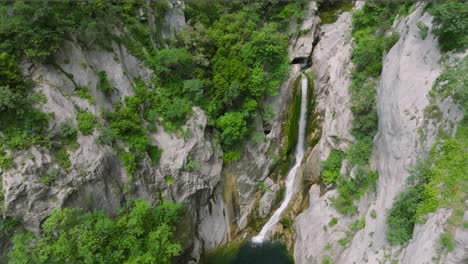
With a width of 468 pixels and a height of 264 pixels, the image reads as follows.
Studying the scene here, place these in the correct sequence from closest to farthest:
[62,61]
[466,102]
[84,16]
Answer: [466,102]
[62,61]
[84,16]

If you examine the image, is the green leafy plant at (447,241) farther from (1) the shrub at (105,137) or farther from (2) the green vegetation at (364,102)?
(1) the shrub at (105,137)

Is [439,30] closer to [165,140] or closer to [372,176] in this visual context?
[372,176]

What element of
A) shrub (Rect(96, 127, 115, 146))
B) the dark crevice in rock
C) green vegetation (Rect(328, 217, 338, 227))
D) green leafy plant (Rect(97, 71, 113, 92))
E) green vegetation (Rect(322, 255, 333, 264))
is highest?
the dark crevice in rock

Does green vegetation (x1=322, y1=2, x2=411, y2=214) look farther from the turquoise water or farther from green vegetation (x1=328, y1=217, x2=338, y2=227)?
the turquoise water

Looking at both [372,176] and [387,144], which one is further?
[372,176]

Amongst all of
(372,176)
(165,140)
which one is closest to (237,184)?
(165,140)

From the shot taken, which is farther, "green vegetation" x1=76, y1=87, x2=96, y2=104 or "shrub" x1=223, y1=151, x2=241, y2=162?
"shrub" x1=223, y1=151, x2=241, y2=162

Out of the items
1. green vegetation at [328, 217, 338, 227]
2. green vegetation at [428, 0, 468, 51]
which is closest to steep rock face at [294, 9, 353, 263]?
green vegetation at [328, 217, 338, 227]

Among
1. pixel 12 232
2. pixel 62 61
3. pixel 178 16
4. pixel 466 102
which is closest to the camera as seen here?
pixel 466 102
